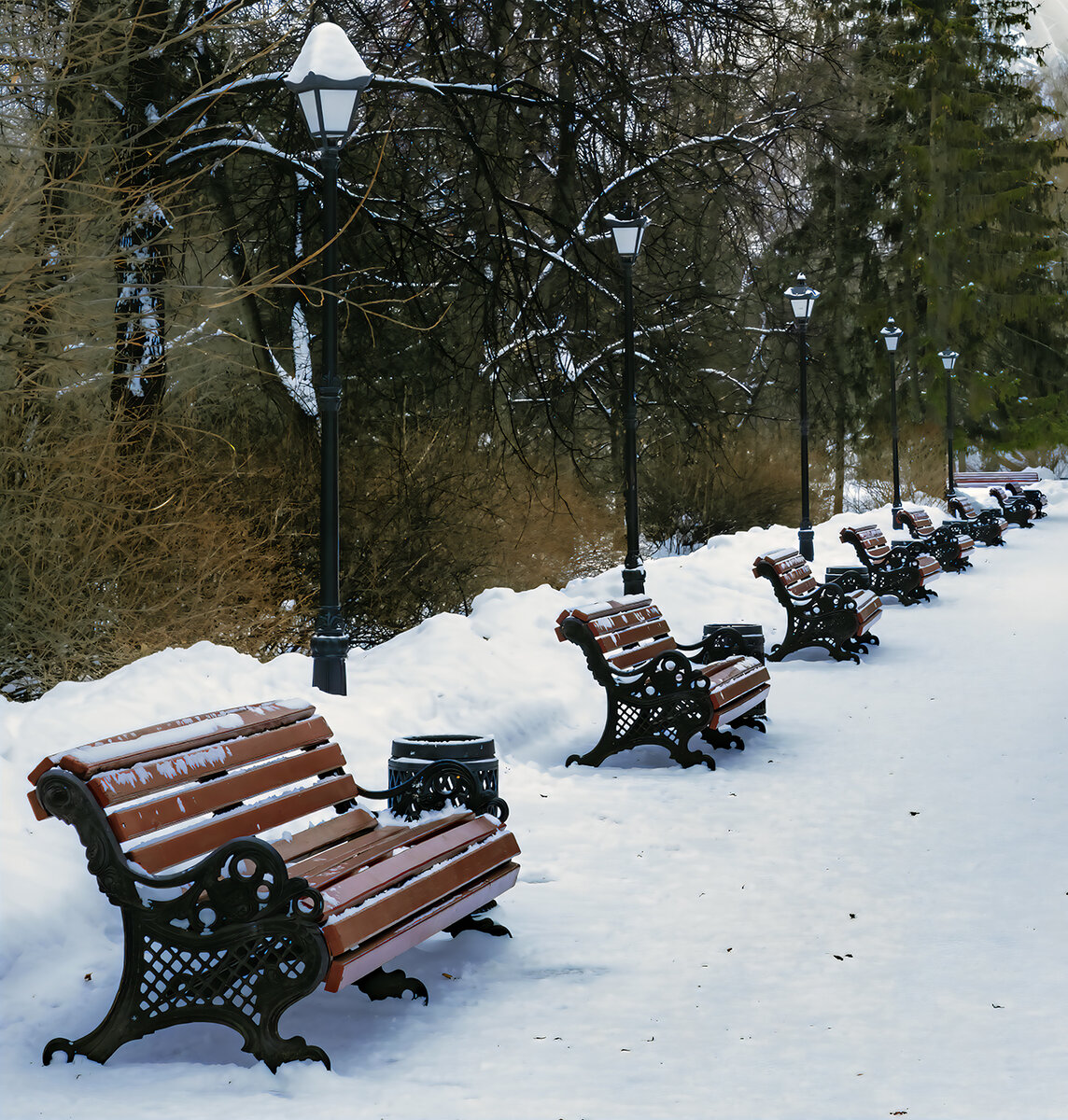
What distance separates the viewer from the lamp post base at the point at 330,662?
8750mm

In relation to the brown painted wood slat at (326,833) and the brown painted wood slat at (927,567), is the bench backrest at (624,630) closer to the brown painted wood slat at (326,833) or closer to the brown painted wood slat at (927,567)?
the brown painted wood slat at (326,833)

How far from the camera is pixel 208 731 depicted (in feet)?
16.1

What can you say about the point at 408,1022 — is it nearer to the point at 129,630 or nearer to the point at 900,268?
the point at 129,630

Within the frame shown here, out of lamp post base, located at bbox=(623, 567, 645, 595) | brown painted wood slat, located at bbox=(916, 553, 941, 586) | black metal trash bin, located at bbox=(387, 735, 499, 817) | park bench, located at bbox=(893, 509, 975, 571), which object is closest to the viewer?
black metal trash bin, located at bbox=(387, 735, 499, 817)

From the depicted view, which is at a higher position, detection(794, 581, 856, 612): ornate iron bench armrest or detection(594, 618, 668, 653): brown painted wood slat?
detection(594, 618, 668, 653): brown painted wood slat

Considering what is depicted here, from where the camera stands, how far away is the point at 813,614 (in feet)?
44.2

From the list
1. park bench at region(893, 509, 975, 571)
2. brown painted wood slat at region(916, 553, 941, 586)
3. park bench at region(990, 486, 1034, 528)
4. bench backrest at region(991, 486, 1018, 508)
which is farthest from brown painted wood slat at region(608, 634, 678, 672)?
bench backrest at region(991, 486, 1018, 508)

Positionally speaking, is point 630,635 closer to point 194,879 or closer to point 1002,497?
point 194,879

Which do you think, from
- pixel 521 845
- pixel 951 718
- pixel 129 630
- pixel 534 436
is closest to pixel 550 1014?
pixel 521 845

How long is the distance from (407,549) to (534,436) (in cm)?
655

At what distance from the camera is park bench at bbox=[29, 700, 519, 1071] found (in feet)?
13.9

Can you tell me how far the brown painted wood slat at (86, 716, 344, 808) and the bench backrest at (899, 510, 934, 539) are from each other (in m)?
19.0

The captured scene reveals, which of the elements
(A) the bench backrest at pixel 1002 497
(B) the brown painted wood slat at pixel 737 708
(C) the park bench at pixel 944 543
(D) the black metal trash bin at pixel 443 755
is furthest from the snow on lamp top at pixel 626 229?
(A) the bench backrest at pixel 1002 497

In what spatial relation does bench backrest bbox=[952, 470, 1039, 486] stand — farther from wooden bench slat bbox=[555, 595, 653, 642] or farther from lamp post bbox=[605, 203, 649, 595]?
wooden bench slat bbox=[555, 595, 653, 642]
